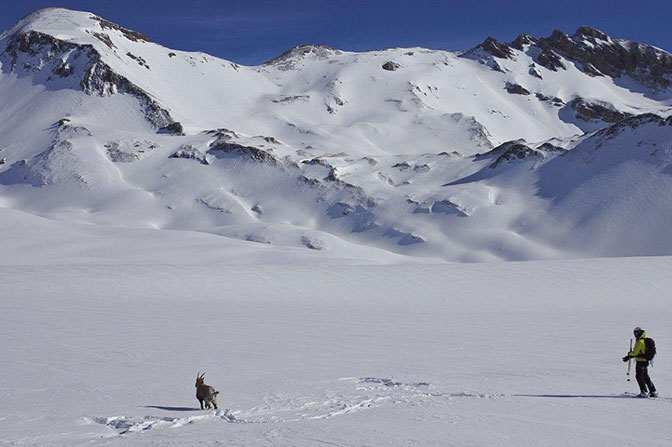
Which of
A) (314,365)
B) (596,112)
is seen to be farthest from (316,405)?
(596,112)

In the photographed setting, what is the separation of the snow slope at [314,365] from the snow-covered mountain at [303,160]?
37.4m

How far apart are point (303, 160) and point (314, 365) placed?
8792 cm

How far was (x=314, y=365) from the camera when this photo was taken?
13242 millimetres

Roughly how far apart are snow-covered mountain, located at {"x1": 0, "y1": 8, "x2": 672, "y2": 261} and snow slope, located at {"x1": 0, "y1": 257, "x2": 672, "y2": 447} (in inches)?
1473

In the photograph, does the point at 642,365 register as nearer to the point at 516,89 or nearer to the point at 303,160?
the point at 303,160

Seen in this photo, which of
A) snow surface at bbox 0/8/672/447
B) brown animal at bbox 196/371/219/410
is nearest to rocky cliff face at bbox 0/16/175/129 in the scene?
snow surface at bbox 0/8/672/447

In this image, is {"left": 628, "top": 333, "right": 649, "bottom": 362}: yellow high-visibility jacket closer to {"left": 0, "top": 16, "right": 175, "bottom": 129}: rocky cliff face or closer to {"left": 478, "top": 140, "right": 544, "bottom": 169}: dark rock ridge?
{"left": 478, "top": 140, "right": 544, "bottom": 169}: dark rock ridge

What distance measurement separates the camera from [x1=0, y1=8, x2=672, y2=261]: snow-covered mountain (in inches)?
3014

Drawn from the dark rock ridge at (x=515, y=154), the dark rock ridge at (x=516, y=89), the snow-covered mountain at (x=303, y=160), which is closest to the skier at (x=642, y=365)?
the snow-covered mountain at (x=303, y=160)

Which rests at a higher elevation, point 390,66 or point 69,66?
point 390,66

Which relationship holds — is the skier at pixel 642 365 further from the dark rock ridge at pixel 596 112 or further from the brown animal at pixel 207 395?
the dark rock ridge at pixel 596 112

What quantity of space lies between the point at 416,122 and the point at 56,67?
79973mm

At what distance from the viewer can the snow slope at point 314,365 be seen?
28.2ft

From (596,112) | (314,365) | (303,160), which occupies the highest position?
(596,112)
